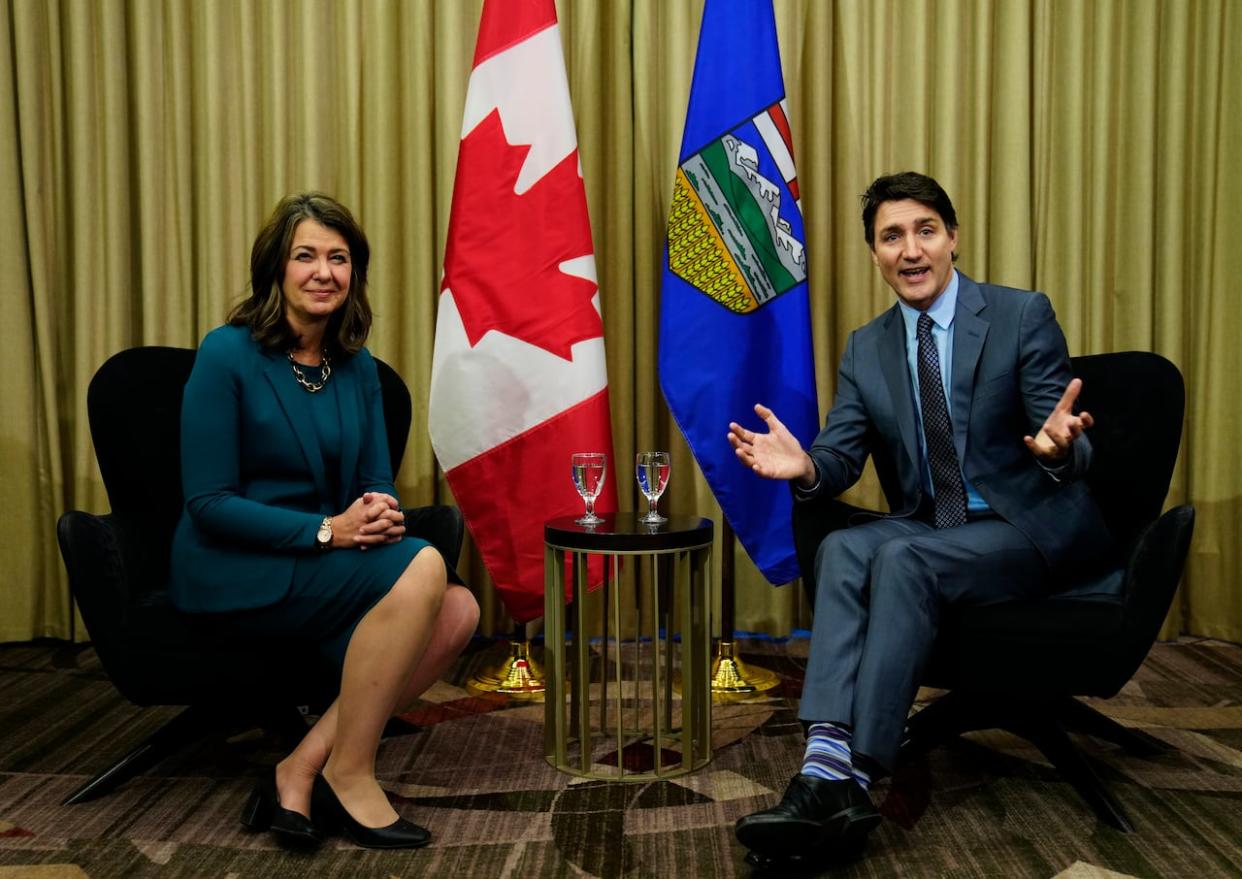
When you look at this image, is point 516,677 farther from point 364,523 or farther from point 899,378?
point 899,378

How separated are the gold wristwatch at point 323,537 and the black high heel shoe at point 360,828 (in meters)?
0.42

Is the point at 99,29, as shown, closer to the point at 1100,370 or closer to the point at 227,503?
the point at 227,503

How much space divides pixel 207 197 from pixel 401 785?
7.05 feet

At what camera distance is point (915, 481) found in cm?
236

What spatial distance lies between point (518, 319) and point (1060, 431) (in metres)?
1.43

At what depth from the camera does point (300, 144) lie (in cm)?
362

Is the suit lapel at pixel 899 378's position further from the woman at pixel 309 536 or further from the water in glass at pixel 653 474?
the woman at pixel 309 536

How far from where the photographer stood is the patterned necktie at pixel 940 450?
2.32 metres

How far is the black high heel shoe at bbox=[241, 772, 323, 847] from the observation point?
1981 mm

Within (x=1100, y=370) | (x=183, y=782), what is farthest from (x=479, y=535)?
(x=1100, y=370)

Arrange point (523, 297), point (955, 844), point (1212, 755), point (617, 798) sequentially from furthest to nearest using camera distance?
point (523, 297) → point (1212, 755) → point (617, 798) → point (955, 844)

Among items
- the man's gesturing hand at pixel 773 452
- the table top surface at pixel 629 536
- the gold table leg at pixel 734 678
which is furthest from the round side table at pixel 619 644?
the gold table leg at pixel 734 678

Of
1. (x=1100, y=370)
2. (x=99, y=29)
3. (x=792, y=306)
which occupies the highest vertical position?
(x=99, y=29)

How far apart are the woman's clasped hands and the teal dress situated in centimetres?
2
